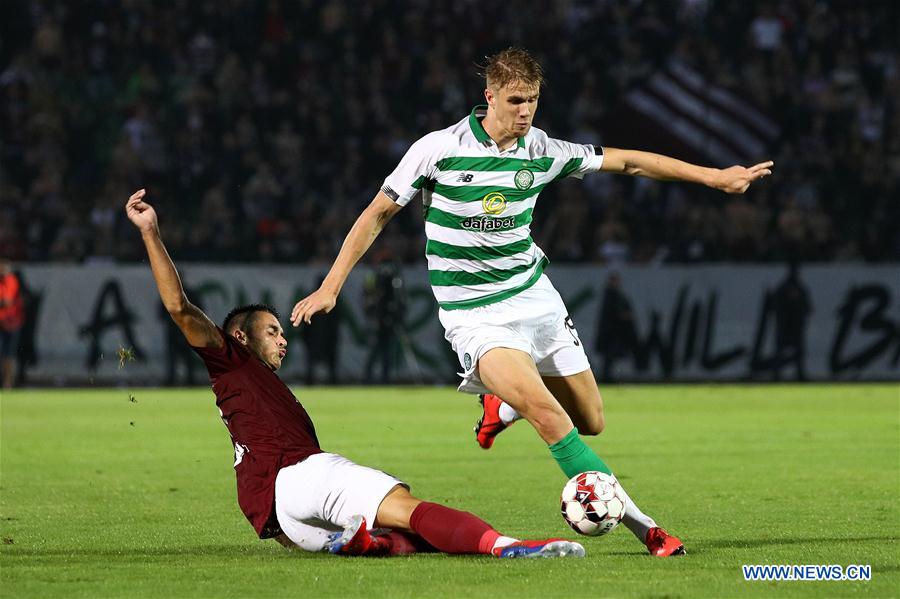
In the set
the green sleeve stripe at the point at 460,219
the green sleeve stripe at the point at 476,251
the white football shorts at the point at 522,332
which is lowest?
the white football shorts at the point at 522,332

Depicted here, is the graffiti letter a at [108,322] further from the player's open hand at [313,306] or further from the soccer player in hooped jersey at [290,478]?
the player's open hand at [313,306]

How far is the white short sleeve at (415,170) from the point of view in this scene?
7.70 m

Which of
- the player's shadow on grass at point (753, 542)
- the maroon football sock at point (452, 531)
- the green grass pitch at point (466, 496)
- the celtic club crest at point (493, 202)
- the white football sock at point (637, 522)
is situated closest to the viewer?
the green grass pitch at point (466, 496)

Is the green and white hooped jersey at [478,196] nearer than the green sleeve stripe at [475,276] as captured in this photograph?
Yes

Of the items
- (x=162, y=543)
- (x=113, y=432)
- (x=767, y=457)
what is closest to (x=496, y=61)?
(x=162, y=543)

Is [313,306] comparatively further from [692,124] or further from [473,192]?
[692,124]

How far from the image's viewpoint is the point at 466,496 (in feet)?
32.7

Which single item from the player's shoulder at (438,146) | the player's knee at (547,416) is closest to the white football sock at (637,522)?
the player's knee at (547,416)

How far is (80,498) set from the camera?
10062mm

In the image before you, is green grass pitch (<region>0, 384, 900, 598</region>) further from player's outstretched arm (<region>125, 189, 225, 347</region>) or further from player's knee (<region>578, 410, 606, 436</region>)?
player's outstretched arm (<region>125, 189, 225, 347</region>)

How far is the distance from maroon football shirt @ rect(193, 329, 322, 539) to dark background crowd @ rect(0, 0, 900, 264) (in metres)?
16.9

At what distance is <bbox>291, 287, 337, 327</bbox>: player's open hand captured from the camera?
7078 millimetres

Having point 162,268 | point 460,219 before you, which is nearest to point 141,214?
point 162,268

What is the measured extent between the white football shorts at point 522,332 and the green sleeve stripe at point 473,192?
54cm
